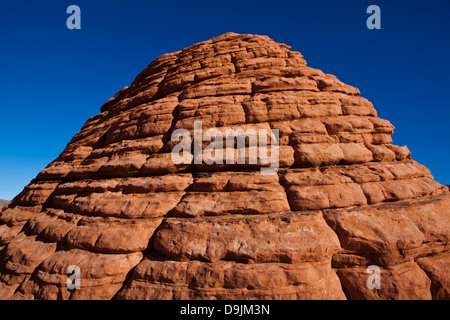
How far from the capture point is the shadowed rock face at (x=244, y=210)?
18.8 ft

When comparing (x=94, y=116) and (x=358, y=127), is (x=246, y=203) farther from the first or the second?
(x=94, y=116)

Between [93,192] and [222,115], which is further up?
[222,115]

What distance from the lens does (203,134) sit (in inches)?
360

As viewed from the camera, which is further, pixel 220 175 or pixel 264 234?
pixel 220 175

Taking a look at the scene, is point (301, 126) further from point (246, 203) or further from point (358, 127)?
point (246, 203)

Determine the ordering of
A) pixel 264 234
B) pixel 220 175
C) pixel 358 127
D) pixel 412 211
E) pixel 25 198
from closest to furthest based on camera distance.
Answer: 1. pixel 264 234
2. pixel 412 211
3. pixel 220 175
4. pixel 358 127
5. pixel 25 198

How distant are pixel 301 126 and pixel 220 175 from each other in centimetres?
421

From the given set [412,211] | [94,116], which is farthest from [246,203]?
[94,116]

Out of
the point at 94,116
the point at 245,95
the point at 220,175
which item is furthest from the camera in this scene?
the point at 94,116

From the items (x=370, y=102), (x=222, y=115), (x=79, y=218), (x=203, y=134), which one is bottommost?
(x=79, y=218)

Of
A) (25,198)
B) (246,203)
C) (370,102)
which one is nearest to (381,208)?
(246,203)

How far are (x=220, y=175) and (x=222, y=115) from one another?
9.86 ft

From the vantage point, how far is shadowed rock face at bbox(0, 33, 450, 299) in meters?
5.72

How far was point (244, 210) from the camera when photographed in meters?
6.95
